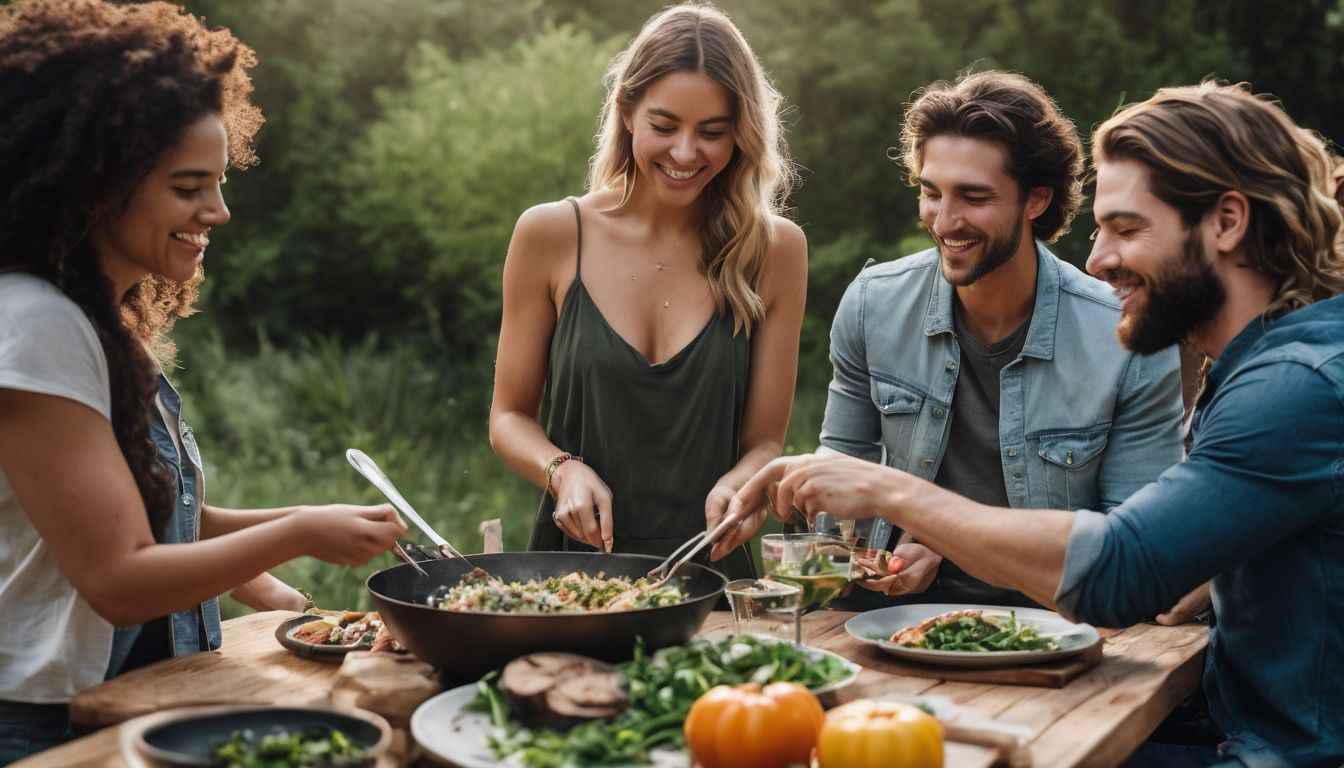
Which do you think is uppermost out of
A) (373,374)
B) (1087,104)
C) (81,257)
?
(1087,104)

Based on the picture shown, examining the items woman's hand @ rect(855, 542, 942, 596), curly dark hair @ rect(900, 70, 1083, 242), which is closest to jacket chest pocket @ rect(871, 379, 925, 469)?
woman's hand @ rect(855, 542, 942, 596)

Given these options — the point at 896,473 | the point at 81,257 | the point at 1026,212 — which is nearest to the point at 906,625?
the point at 896,473

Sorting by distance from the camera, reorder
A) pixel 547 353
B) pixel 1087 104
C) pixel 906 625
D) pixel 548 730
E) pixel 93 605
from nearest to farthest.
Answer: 1. pixel 548 730
2. pixel 93 605
3. pixel 906 625
4. pixel 547 353
5. pixel 1087 104

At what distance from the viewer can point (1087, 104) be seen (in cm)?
869

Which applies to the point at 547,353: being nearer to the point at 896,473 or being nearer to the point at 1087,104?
the point at 896,473

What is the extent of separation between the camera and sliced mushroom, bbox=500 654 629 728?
1887 mm

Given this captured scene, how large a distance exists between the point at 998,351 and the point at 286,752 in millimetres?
2344

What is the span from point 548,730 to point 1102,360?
2057 millimetres

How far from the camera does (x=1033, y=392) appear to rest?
132 inches

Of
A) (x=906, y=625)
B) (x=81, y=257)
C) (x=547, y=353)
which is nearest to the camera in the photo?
(x=81, y=257)

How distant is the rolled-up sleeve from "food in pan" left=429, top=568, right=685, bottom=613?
30.0 inches

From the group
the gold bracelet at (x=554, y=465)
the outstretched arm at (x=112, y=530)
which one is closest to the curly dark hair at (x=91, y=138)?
the outstretched arm at (x=112, y=530)

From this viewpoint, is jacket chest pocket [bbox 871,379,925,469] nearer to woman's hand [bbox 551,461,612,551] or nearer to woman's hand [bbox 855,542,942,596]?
woman's hand [bbox 855,542,942,596]

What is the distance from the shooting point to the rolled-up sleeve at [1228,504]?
2.18 m
